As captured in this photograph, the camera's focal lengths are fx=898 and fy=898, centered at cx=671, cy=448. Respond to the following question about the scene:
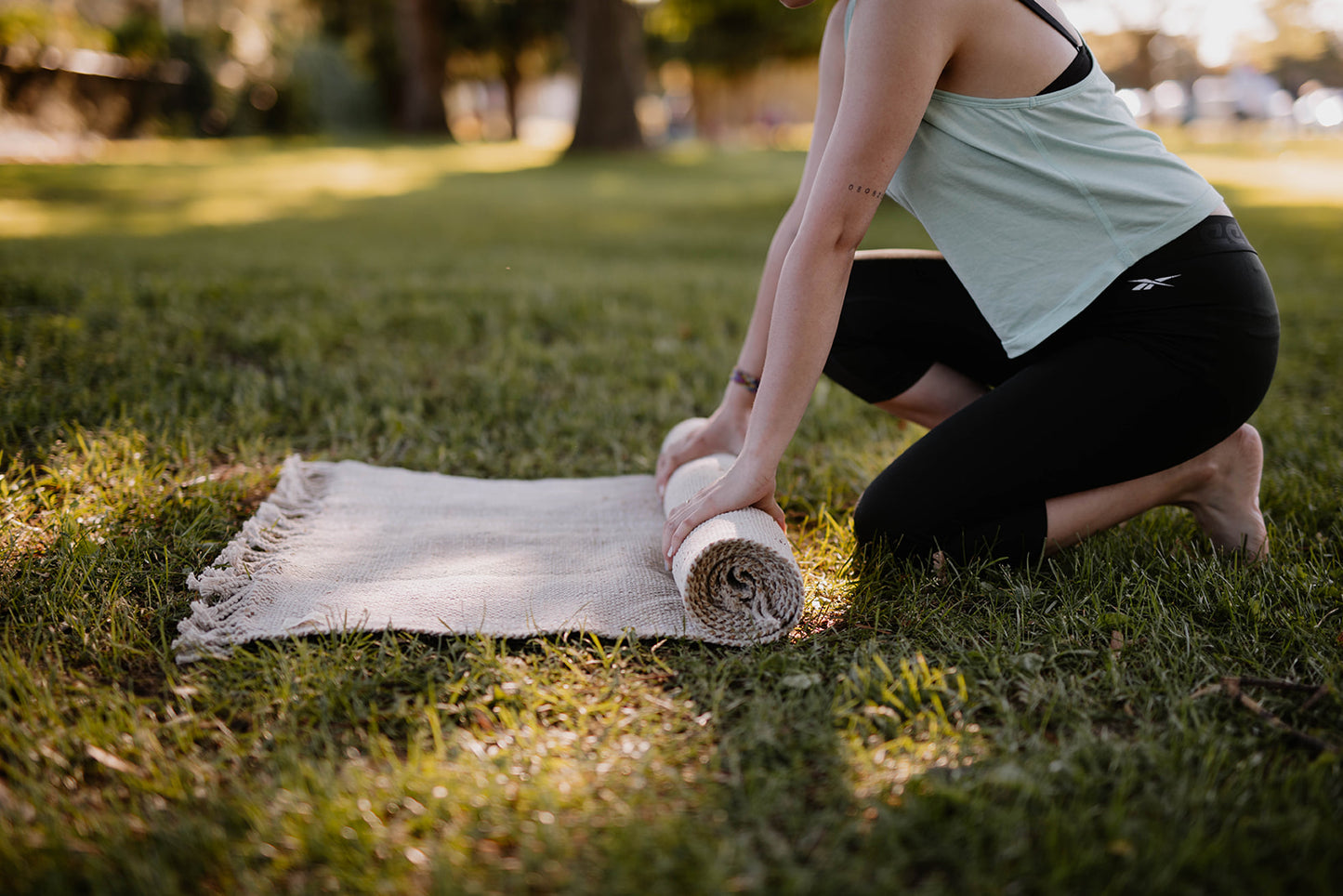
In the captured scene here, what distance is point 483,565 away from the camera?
6.86ft

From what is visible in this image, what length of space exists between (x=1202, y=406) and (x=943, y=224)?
2.16ft

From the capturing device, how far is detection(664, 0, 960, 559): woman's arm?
1.66 metres

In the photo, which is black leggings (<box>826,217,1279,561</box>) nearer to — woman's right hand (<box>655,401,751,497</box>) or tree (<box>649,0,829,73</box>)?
woman's right hand (<box>655,401,751,497</box>)

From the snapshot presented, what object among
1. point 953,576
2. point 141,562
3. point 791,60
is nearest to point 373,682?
point 141,562

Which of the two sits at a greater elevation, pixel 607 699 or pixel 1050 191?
pixel 1050 191

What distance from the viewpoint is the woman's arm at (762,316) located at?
7.36 ft

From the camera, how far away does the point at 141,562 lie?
209cm

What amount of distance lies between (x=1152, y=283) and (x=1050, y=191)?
0.29 metres

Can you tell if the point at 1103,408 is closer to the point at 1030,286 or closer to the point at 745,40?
the point at 1030,286

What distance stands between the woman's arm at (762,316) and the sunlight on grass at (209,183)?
619 centimetres

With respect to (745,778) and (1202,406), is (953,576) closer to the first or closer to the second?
(1202,406)

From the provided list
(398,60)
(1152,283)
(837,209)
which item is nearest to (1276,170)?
(1152,283)

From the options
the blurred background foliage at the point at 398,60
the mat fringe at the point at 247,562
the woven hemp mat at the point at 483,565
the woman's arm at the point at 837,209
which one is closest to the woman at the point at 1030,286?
the woman's arm at the point at 837,209

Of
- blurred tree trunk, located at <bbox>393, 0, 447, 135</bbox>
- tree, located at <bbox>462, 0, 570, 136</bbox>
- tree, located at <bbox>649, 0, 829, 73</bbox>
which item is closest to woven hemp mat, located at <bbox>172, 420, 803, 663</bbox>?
tree, located at <bbox>649, 0, 829, 73</bbox>
